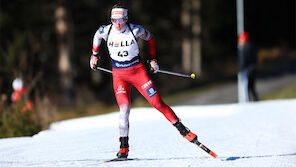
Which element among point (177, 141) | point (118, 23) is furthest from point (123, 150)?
point (177, 141)

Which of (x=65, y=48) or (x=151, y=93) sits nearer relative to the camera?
(x=151, y=93)

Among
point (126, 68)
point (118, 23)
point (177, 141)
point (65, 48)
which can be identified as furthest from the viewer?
point (65, 48)

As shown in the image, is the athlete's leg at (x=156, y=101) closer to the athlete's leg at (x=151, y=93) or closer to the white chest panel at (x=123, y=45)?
the athlete's leg at (x=151, y=93)

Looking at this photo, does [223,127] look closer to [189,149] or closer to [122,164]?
[189,149]

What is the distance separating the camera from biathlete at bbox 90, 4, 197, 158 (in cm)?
667

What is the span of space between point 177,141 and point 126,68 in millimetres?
2217

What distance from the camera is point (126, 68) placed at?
266 inches

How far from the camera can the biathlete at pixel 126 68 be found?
6668mm

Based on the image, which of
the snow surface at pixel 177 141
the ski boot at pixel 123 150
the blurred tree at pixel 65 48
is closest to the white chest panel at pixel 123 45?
the ski boot at pixel 123 150

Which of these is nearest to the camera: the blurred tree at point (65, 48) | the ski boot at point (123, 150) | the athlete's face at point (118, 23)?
the athlete's face at point (118, 23)

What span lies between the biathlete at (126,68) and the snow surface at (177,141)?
0.50 metres

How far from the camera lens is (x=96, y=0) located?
2809cm

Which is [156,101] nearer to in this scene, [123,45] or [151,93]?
[151,93]

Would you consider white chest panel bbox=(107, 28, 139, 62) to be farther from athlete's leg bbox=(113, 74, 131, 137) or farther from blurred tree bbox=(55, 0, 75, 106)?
blurred tree bbox=(55, 0, 75, 106)
